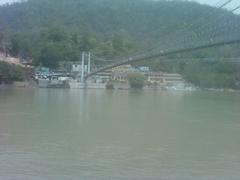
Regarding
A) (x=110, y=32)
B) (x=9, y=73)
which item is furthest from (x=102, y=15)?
(x=9, y=73)

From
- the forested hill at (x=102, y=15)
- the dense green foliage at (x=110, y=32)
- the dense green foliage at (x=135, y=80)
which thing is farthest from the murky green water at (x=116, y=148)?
the forested hill at (x=102, y=15)

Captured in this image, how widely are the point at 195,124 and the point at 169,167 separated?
5232 millimetres

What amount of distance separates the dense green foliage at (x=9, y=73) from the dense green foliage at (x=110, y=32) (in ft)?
21.1

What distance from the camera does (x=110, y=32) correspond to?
49406 millimetres

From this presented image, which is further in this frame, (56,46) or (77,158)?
(56,46)

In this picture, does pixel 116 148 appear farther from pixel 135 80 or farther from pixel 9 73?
pixel 135 80

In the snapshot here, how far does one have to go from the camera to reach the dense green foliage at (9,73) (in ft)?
111

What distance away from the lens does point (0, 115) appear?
1170 centimetres

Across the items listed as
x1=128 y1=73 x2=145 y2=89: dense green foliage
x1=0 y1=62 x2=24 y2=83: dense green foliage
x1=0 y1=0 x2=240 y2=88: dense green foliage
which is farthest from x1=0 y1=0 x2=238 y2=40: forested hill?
x1=0 y1=62 x2=24 y2=83: dense green foliage

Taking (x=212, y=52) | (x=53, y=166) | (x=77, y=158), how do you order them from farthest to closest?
(x=212, y=52), (x=77, y=158), (x=53, y=166)

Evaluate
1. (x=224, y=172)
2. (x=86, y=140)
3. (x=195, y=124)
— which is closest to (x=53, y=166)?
(x=224, y=172)

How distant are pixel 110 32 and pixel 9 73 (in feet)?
53.2

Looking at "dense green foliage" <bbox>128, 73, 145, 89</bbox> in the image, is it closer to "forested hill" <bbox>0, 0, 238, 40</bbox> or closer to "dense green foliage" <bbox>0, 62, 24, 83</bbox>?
"forested hill" <bbox>0, 0, 238, 40</bbox>

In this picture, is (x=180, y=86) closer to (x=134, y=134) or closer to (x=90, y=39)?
(x=90, y=39)
